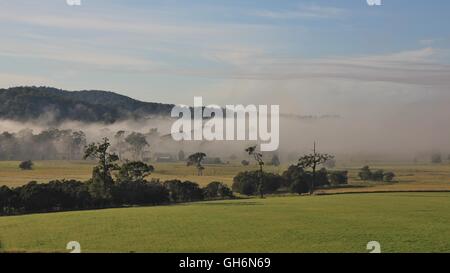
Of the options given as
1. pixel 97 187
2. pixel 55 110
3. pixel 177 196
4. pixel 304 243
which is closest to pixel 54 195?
pixel 97 187

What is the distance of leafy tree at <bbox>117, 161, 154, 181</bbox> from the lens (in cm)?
7049

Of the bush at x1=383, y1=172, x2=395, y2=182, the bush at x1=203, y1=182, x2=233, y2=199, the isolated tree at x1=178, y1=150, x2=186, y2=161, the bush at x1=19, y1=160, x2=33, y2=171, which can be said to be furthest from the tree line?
the bush at x1=383, y1=172, x2=395, y2=182

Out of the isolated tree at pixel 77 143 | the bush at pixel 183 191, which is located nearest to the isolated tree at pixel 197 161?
the bush at pixel 183 191

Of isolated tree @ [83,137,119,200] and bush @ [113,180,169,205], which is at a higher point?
isolated tree @ [83,137,119,200]

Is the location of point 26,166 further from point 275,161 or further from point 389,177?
point 389,177

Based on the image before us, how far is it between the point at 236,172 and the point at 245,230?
55.8m

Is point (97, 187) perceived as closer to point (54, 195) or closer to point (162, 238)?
point (54, 195)

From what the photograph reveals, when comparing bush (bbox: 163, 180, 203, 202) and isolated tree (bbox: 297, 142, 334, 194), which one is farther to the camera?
isolated tree (bbox: 297, 142, 334, 194)

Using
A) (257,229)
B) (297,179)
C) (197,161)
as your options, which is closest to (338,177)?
(297,179)

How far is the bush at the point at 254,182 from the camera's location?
245 feet

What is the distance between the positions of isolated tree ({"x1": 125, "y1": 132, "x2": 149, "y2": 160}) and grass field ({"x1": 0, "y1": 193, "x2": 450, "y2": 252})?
72208 millimetres

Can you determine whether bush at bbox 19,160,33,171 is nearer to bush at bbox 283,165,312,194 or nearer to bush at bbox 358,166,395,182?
bush at bbox 283,165,312,194

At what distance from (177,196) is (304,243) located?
38313mm

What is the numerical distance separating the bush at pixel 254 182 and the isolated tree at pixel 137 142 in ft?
153
